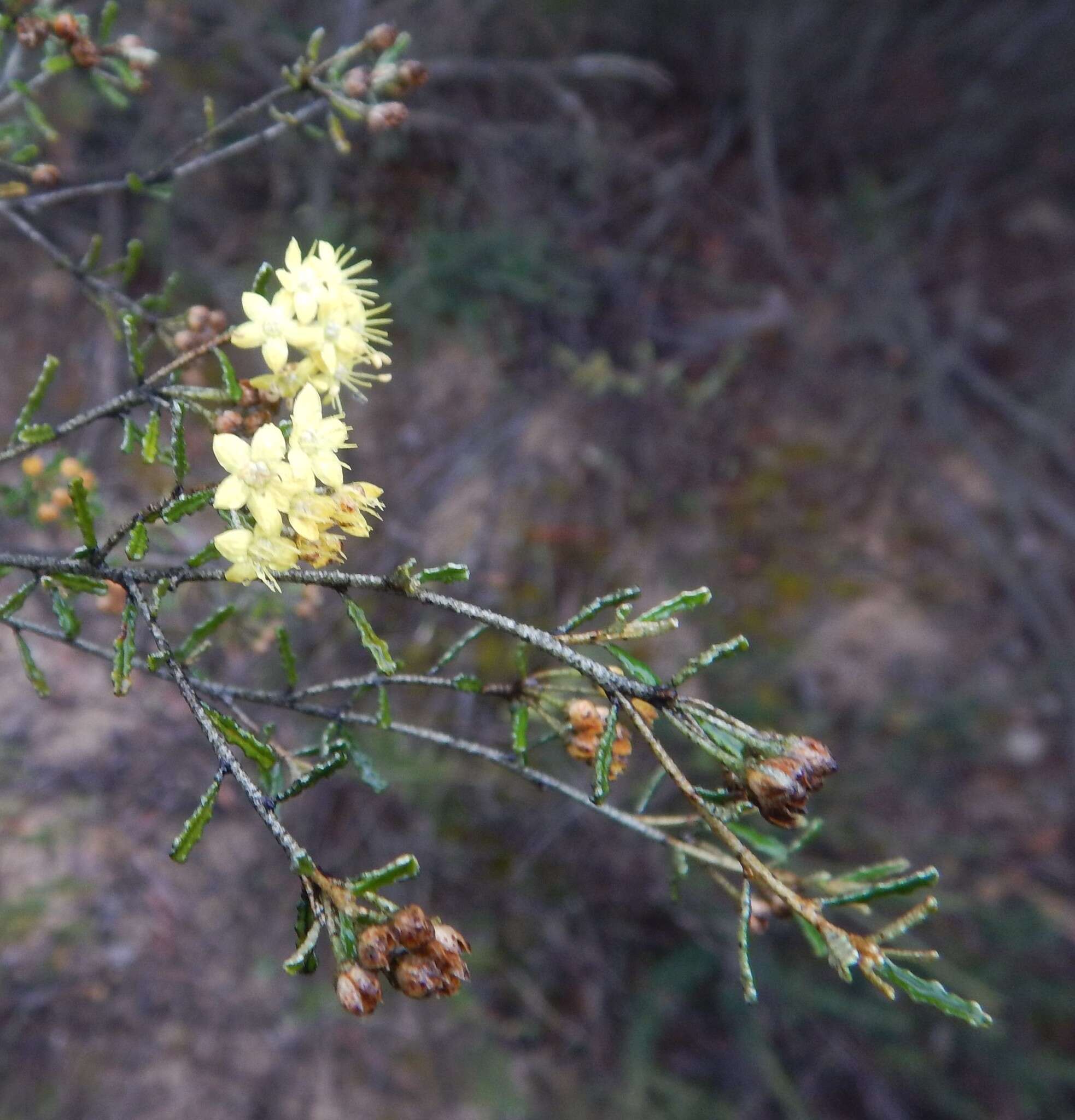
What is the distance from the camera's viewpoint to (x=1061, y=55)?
451 centimetres

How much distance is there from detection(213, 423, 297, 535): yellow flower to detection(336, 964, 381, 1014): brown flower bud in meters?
0.52

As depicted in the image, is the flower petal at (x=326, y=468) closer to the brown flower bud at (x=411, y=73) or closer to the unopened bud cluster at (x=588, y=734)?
the unopened bud cluster at (x=588, y=734)

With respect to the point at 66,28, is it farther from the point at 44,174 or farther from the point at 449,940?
the point at 449,940

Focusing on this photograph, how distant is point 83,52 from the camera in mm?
1508

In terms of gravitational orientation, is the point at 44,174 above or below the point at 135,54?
below

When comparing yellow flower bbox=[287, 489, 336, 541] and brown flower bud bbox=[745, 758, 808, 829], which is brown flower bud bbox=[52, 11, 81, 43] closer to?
yellow flower bbox=[287, 489, 336, 541]

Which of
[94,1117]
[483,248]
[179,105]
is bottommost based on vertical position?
[94,1117]

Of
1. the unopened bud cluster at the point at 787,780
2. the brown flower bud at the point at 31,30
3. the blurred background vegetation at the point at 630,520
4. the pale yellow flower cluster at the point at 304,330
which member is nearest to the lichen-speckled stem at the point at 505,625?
the unopened bud cluster at the point at 787,780

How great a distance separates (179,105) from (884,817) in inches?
187

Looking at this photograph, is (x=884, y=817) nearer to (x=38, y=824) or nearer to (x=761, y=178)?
(x=761, y=178)

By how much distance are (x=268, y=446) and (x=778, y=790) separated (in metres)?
0.75

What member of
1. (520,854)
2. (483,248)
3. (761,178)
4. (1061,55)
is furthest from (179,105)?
(1061,55)

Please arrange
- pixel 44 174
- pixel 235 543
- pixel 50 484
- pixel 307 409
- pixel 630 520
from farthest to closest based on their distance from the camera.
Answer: pixel 630 520
pixel 50 484
pixel 44 174
pixel 307 409
pixel 235 543

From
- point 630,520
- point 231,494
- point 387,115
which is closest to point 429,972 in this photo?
point 231,494
